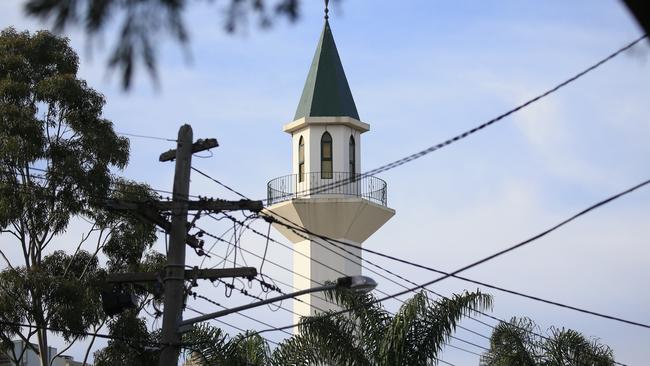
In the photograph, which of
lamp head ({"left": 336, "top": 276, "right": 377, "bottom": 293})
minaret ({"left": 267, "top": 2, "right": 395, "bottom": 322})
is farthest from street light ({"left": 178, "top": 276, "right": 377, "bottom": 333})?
minaret ({"left": 267, "top": 2, "right": 395, "bottom": 322})

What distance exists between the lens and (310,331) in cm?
2789

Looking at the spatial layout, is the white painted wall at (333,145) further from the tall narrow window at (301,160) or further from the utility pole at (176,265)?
the utility pole at (176,265)

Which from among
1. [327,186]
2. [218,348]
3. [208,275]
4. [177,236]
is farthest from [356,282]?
[327,186]

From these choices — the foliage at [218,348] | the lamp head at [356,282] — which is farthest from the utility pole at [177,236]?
the foliage at [218,348]

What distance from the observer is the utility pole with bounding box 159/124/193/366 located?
752 inches

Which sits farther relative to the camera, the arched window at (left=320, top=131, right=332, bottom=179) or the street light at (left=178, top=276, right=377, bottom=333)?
the arched window at (left=320, top=131, right=332, bottom=179)

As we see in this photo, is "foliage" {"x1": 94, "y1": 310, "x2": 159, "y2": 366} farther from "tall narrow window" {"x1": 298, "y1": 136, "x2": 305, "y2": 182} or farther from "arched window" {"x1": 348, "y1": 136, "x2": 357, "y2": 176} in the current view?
"arched window" {"x1": 348, "y1": 136, "x2": 357, "y2": 176}

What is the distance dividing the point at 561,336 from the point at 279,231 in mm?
19653

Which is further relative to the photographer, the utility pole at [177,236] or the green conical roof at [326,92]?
the green conical roof at [326,92]

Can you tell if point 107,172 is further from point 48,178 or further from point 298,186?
point 298,186

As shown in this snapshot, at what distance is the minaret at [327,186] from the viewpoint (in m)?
44.4

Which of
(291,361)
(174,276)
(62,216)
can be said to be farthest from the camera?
(62,216)

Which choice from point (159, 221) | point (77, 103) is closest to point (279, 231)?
point (77, 103)

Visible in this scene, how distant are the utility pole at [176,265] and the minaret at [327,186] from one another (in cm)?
2409
